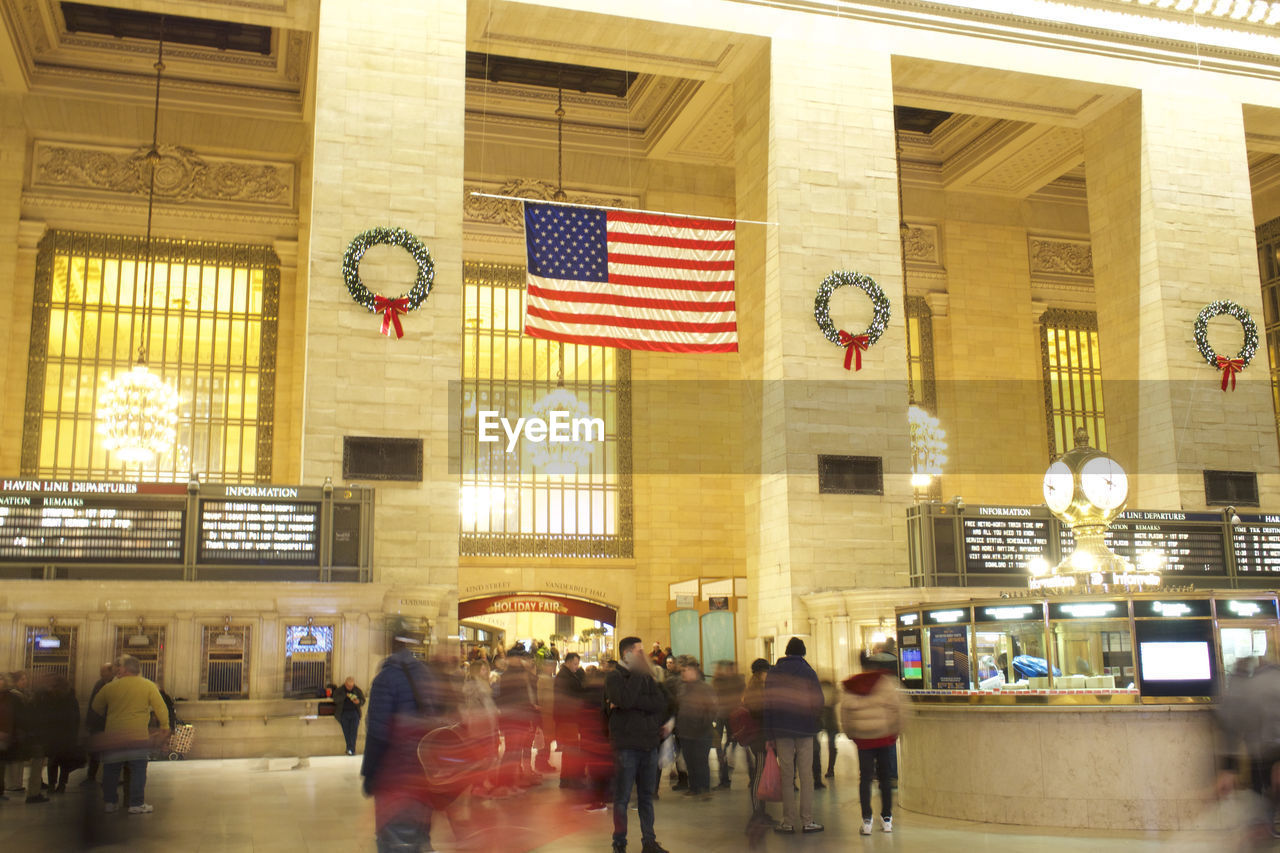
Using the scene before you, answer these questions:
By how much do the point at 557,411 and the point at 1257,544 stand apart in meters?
11.4

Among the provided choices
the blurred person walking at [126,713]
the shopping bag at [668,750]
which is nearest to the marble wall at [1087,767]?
the shopping bag at [668,750]

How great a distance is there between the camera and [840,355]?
16234 millimetres

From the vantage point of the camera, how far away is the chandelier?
911 inches

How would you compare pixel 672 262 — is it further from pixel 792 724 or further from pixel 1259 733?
pixel 1259 733

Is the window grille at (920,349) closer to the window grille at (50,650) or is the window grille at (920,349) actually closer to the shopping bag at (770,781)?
the shopping bag at (770,781)

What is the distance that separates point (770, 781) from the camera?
8375 mm

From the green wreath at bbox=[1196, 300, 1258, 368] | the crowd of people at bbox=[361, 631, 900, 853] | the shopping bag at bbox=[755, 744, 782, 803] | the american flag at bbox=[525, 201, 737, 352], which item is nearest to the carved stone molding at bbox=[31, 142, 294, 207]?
the american flag at bbox=[525, 201, 737, 352]

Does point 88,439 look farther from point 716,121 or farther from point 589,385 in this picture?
point 716,121

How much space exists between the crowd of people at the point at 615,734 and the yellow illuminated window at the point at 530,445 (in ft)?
23.7

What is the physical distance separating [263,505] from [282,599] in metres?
1.07

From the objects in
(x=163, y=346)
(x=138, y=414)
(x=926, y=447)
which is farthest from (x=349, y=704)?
(x=926, y=447)

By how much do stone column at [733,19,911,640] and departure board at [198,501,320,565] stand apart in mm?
6067

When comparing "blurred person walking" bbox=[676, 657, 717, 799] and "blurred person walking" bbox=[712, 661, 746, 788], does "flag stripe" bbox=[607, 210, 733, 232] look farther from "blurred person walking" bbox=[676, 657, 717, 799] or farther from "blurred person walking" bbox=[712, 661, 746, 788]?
"blurred person walking" bbox=[676, 657, 717, 799]

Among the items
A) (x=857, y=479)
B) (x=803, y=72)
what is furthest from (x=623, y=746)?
(x=803, y=72)
